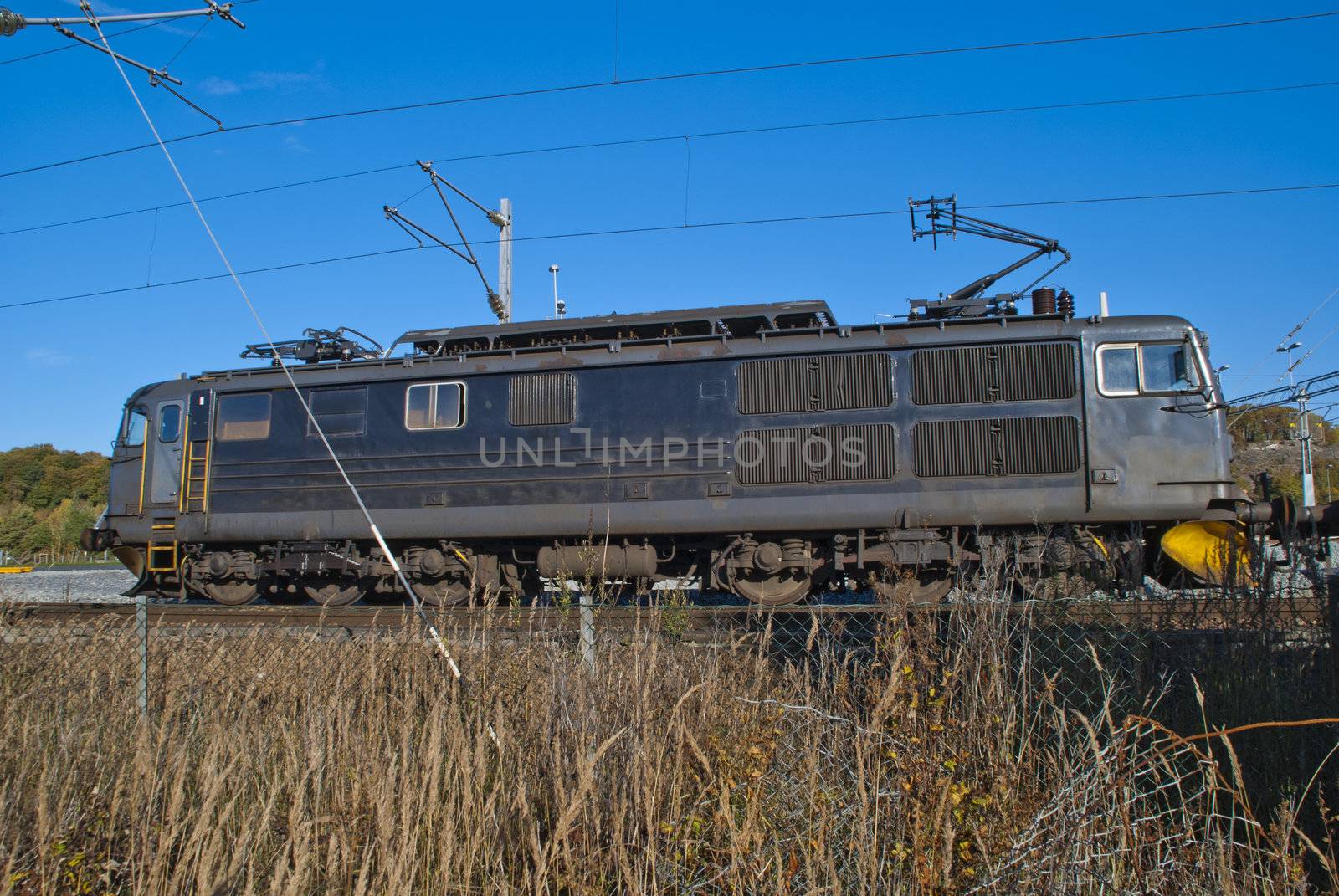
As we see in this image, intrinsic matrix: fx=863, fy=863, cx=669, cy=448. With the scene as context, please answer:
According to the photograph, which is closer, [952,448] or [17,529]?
[952,448]

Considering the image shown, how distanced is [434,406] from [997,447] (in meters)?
6.83

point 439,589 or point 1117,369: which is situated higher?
point 1117,369

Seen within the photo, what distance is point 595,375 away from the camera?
34.9ft

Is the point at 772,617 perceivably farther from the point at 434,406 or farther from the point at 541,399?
the point at 434,406

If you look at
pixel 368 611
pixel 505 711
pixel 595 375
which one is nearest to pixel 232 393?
pixel 368 611

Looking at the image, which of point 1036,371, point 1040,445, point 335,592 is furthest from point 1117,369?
point 335,592

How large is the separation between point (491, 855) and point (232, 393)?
10.7m

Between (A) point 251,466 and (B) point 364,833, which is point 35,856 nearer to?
(B) point 364,833

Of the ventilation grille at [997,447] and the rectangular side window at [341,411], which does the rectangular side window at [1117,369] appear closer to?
the ventilation grille at [997,447]

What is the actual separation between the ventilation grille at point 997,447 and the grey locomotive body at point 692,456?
2 cm

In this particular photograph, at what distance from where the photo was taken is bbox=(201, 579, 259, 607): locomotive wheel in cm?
1212

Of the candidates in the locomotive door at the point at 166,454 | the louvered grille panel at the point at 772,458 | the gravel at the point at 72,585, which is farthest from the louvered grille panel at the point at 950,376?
the gravel at the point at 72,585

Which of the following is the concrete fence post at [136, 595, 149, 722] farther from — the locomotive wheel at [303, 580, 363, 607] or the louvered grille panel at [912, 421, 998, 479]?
the louvered grille panel at [912, 421, 998, 479]

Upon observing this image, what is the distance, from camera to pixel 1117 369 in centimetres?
945
